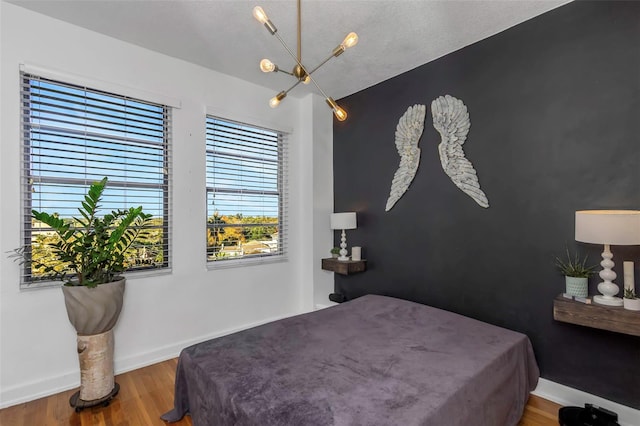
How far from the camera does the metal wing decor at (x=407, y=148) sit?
3020 mm

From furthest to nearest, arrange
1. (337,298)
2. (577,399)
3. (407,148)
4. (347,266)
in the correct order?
(337,298)
(347,266)
(407,148)
(577,399)

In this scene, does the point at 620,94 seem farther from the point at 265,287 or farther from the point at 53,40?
the point at 53,40

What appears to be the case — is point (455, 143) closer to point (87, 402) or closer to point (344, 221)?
point (344, 221)

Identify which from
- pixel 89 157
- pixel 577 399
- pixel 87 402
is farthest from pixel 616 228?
pixel 89 157

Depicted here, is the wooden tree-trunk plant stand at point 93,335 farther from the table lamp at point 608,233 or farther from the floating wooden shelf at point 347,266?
the table lamp at point 608,233

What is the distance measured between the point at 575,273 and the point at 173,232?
330 cm

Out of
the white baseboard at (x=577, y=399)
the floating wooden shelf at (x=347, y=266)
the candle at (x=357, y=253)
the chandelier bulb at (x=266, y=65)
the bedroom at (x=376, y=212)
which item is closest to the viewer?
the chandelier bulb at (x=266, y=65)

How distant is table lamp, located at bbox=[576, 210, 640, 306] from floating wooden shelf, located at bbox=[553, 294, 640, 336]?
96 mm

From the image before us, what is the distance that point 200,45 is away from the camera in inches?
105

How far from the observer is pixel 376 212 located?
346cm

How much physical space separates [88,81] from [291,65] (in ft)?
5.81

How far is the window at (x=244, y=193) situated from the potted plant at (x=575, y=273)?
2762mm

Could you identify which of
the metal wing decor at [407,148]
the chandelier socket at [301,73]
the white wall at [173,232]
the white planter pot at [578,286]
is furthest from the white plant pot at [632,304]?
the white wall at [173,232]

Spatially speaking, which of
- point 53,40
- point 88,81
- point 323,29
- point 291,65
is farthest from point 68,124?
point 323,29
